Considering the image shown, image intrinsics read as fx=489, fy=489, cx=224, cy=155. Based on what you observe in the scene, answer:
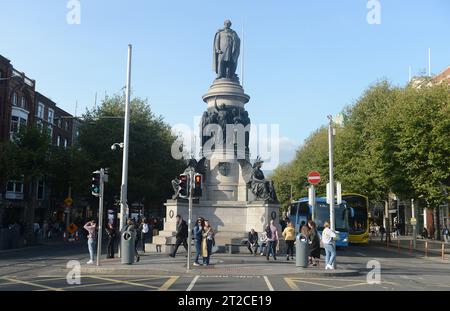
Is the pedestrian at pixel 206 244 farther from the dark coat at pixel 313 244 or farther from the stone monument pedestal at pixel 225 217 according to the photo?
the stone monument pedestal at pixel 225 217

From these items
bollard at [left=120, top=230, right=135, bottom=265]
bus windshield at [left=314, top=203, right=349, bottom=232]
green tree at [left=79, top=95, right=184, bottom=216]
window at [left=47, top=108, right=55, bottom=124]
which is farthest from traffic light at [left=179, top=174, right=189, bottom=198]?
window at [left=47, top=108, right=55, bottom=124]

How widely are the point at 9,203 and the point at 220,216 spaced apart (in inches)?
1176

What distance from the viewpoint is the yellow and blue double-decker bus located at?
113 ft

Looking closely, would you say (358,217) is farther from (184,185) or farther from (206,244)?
(184,185)

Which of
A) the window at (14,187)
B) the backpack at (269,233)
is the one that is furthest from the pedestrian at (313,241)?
the window at (14,187)

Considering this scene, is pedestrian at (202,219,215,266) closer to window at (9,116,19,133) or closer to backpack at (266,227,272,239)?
backpack at (266,227,272,239)

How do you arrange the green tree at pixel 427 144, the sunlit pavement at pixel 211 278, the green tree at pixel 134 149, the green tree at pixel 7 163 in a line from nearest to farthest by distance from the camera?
the sunlit pavement at pixel 211 278, the green tree at pixel 427 144, the green tree at pixel 7 163, the green tree at pixel 134 149

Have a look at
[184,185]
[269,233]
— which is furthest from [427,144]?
[184,185]

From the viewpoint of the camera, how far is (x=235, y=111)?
101 feet

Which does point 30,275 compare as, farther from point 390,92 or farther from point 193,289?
point 390,92

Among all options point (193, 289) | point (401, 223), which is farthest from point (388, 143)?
point (401, 223)

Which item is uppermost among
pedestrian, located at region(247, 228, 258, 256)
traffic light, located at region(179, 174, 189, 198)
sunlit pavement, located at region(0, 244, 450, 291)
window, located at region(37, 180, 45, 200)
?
window, located at region(37, 180, 45, 200)

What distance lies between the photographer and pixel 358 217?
34625mm

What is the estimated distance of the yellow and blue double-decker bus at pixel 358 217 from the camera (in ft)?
113
